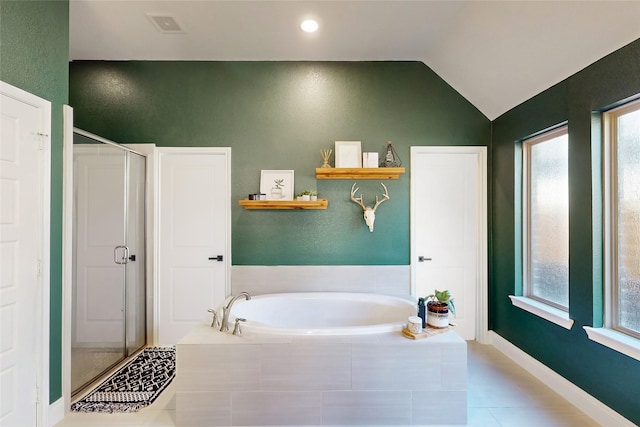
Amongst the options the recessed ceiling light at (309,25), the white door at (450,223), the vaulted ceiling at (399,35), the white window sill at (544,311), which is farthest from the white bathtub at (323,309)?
the recessed ceiling light at (309,25)

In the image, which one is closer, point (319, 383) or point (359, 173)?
point (319, 383)

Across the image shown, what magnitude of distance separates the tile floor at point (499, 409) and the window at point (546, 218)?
672mm

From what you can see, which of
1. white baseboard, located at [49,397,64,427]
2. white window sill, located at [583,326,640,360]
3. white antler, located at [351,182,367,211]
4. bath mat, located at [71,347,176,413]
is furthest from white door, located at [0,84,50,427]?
white window sill, located at [583,326,640,360]

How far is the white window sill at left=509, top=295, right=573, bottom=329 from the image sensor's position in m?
2.26

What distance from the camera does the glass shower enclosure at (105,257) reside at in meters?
2.34

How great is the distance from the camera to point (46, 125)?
6.48 ft

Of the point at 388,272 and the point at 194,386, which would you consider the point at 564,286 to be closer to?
the point at 388,272

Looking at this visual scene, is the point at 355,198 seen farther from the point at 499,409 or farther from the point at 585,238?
the point at 499,409

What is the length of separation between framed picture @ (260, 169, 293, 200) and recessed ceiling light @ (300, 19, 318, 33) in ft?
4.15

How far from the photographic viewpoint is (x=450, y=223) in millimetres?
3314

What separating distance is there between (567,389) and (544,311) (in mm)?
536

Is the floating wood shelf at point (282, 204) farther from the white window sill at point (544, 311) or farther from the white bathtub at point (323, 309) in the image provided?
the white window sill at point (544, 311)

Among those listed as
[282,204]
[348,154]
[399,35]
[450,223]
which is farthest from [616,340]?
[399,35]

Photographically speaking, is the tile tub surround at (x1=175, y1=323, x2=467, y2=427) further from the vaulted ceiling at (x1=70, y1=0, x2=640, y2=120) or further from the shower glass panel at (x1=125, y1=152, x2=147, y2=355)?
the vaulted ceiling at (x1=70, y1=0, x2=640, y2=120)
